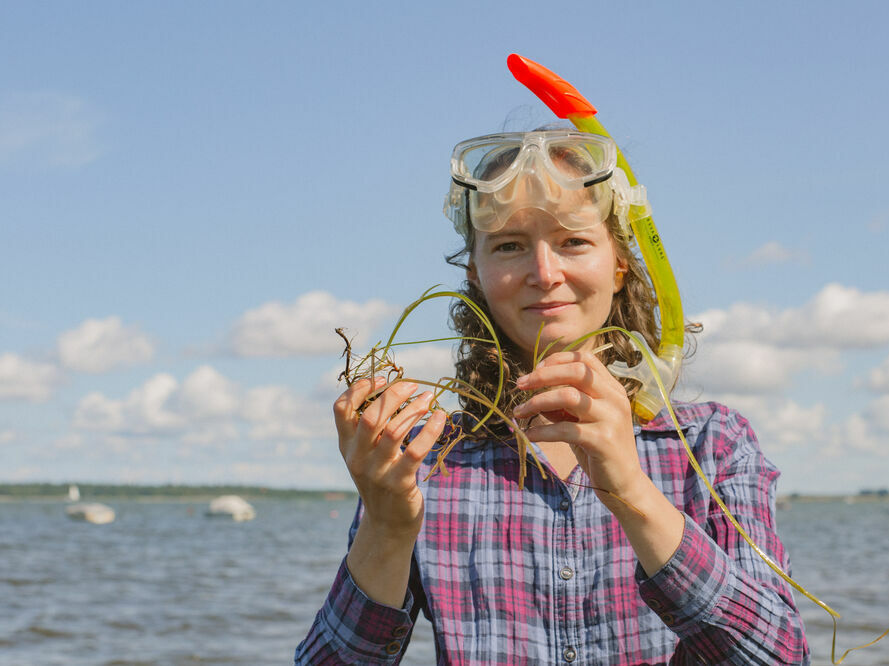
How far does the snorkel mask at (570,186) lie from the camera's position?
229 centimetres

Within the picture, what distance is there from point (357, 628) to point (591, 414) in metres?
0.91

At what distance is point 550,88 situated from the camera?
96.9 inches

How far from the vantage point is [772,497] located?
2.30 meters

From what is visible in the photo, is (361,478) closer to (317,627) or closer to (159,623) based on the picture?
(317,627)

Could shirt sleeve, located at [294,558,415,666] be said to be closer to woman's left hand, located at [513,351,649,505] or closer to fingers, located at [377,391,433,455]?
fingers, located at [377,391,433,455]

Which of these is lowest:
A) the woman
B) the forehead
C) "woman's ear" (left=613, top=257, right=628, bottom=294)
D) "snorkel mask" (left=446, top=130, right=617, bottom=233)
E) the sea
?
the sea

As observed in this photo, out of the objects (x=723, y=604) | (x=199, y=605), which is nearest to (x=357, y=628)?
(x=723, y=604)

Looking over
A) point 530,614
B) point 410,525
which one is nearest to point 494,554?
point 530,614

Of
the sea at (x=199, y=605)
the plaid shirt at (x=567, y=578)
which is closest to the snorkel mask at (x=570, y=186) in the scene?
the plaid shirt at (x=567, y=578)

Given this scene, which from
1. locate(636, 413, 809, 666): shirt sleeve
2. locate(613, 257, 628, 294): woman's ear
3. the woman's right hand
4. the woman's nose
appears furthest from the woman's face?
locate(636, 413, 809, 666): shirt sleeve

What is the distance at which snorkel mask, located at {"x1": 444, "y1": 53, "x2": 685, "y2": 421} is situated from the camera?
7.50 feet

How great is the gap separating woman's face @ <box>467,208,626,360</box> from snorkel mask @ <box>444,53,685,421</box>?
0.04 meters

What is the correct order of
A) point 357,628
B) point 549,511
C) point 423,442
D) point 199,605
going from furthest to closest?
1. point 199,605
2. point 549,511
3. point 357,628
4. point 423,442

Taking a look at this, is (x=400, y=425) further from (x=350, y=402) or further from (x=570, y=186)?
(x=570, y=186)
